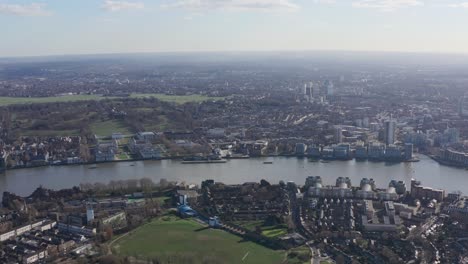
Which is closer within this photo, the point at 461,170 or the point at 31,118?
the point at 461,170

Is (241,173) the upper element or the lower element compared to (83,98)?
lower

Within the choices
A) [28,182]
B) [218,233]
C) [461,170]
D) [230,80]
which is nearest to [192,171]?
[28,182]

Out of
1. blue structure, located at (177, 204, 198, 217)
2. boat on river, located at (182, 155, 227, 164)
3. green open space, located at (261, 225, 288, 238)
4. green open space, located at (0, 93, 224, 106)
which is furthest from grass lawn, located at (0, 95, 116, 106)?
green open space, located at (261, 225, 288, 238)

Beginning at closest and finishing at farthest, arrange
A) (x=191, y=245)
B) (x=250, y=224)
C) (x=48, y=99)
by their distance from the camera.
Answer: (x=191, y=245) → (x=250, y=224) → (x=48, y=99)

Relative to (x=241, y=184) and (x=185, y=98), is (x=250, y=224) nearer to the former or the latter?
(x=241, y=184)

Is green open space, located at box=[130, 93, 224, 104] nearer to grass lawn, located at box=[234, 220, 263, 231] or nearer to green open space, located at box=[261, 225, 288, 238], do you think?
grass lawn, located at box=[234, 220, 263, 231]

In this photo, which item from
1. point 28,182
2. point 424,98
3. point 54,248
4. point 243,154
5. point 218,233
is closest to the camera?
point 54,248

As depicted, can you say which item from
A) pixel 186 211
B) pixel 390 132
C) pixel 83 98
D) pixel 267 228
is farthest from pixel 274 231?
pixel 83 98

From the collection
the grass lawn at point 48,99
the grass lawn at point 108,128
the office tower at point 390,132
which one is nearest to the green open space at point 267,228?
the office tower at point 390,132

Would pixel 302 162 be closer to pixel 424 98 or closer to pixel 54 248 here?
pixel 54 248
